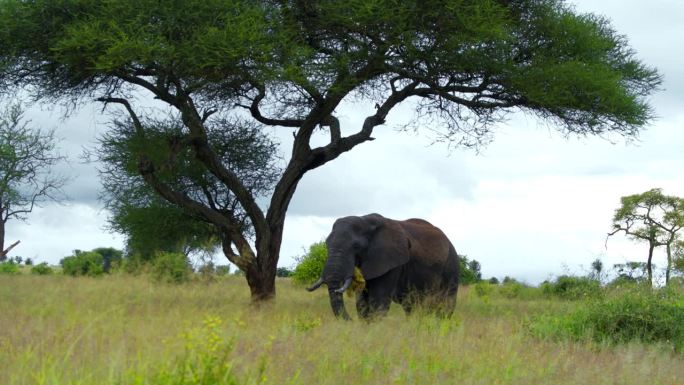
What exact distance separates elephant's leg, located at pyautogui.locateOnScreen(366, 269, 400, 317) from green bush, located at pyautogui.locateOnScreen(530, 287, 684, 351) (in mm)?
2876

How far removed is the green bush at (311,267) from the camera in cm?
2938

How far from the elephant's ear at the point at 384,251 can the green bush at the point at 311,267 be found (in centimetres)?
1323

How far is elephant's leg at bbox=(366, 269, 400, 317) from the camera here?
15.5 meters

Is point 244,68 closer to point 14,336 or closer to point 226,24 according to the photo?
point 226,24

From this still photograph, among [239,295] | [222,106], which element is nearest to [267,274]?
[239,295]

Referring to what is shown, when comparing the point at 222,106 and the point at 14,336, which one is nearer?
the point at 14,336

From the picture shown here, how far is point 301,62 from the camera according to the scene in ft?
63.1

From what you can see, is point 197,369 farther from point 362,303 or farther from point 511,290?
point 511,290

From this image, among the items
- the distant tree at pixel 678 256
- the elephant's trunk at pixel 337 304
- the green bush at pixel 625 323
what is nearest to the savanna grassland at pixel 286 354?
the green bush at pixel 625 323

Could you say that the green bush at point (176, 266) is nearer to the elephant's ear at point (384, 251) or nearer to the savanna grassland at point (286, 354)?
the elephant's ear at point (384, 251)

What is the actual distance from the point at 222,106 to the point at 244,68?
5261mm

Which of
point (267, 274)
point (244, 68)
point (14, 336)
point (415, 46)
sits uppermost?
point (415, 46)

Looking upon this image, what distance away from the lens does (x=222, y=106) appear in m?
23.8

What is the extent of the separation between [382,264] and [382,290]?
535 millimetres
